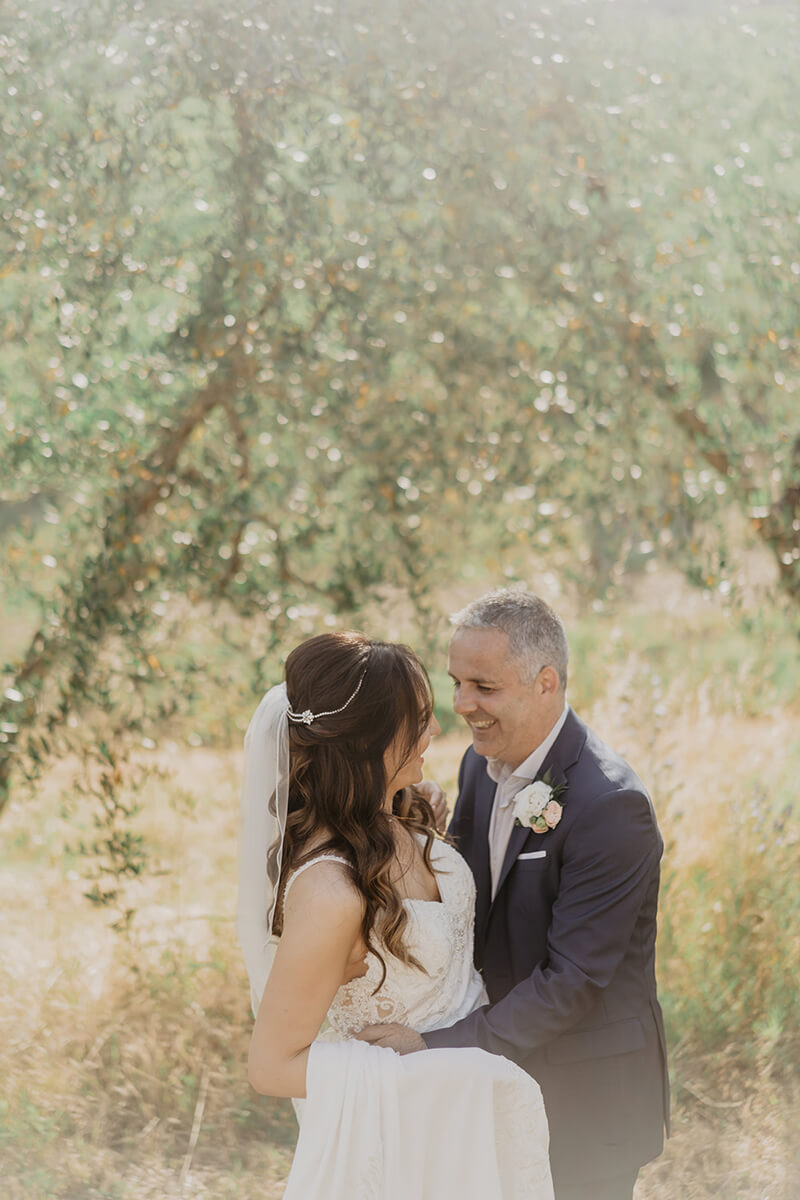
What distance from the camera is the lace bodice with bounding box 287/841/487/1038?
8.77 feet

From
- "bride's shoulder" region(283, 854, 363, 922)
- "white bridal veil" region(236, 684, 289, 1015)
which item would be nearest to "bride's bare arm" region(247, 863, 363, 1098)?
"bride's shoulder" region(283, 854, 363, 922)

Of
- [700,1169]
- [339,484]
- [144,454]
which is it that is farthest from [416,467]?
[700,1169]

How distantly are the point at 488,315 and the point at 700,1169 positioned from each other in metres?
3.64

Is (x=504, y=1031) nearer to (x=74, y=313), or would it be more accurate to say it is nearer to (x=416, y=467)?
(x=416, y=467)

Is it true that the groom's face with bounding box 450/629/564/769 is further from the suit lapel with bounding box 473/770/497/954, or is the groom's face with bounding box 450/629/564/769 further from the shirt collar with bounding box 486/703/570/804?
the suit lapel with bounding box 473/770/497/954

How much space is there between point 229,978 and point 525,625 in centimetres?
258

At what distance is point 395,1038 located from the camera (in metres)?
2.65

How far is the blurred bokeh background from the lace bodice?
2050 mm

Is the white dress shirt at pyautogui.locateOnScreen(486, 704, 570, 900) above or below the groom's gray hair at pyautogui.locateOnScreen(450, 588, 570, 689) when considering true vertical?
below

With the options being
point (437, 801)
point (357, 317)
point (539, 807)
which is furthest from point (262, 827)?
point (357, 317)

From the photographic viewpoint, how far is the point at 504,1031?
8.78ft

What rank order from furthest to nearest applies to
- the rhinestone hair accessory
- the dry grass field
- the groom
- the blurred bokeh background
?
the blurred bokeh background
the dry grass field
the groom
the rhinestone hair accessory

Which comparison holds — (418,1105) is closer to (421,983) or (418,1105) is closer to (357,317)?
(421,983)

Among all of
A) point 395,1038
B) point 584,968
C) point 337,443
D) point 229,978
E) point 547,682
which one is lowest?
point 229,978
